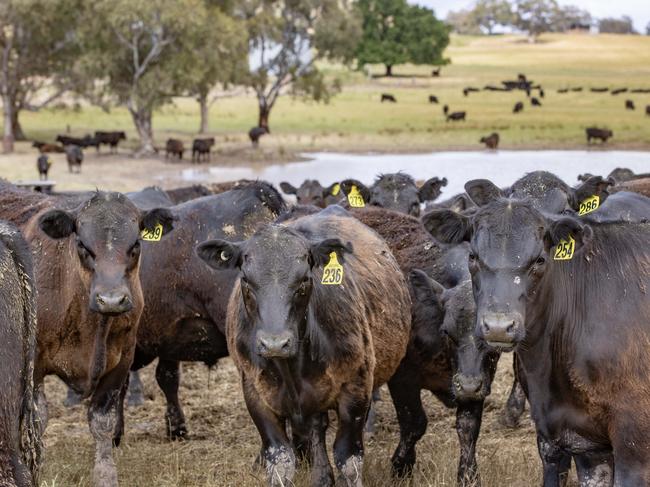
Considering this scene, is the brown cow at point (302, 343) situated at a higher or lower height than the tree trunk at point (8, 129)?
higher

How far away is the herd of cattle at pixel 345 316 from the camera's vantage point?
17.5 ft

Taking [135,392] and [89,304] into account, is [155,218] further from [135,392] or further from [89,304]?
[135,392]

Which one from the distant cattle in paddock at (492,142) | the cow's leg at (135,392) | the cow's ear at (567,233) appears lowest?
the distant cattle in paddock at (492,142)

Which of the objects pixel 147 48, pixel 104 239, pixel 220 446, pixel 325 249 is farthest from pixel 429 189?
pixel 147 48

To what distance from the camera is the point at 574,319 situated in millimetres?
5621

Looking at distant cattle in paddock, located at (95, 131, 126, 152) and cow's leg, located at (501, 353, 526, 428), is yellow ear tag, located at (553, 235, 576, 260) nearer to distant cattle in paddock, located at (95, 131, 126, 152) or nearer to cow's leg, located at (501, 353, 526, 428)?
cow's leg, located at (501, 353, 526, 428)

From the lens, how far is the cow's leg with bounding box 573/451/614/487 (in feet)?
19.0

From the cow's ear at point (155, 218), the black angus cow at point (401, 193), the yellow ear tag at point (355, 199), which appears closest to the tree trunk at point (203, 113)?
the black angus cow at point (401, 193)

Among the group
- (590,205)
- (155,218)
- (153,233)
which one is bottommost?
(153,233)

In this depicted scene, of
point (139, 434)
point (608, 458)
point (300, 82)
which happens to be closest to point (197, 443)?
point (139, 434)

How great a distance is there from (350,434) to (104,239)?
2.05 metres

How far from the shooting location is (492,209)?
5.58 m

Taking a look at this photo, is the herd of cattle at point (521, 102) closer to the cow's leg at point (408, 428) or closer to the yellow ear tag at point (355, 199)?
the yellow ear tag at point (355, 199)

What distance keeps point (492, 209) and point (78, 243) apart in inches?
116
